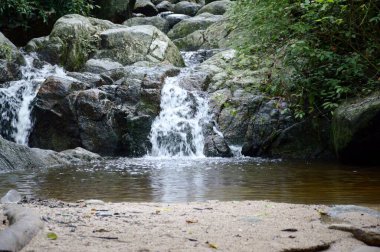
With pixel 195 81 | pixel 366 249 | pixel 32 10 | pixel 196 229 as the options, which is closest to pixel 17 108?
pixel 195 81

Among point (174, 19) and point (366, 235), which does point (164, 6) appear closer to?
point (174, 19)

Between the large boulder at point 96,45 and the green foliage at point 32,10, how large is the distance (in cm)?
165

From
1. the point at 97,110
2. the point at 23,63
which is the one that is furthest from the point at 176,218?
the point at 23,63

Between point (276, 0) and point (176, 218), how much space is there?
6830 mm

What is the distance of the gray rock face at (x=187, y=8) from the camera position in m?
25.5

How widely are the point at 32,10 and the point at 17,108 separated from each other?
265 inches

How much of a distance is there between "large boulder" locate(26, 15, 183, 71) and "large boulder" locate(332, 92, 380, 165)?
781cm

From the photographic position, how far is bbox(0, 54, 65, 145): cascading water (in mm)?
12430

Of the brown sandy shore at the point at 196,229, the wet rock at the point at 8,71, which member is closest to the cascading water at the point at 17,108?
Answer: the wet rock at the point at 8,71

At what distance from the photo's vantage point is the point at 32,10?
18.1 meters

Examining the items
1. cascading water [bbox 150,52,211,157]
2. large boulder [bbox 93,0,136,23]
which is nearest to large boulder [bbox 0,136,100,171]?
cascading water [bbox 150,52,211,157]

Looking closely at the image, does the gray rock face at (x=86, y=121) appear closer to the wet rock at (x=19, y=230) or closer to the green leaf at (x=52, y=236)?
the wet rock at (x=19, y=230)

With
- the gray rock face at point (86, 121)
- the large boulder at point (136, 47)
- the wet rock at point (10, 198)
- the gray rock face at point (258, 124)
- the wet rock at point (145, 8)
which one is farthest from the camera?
the wet rock at point (145, 8)

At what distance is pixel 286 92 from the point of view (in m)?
11.3
